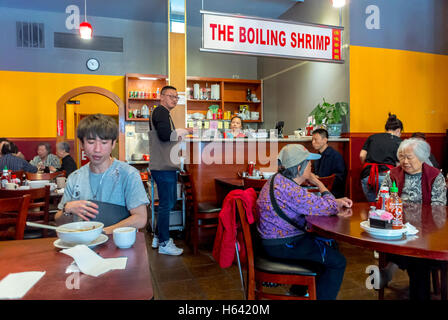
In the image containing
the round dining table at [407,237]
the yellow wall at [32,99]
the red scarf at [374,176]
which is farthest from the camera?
the yellow wall at [32,99]

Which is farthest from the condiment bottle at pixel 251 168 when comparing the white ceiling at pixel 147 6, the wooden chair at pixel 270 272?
the white ceiling at pixel 147 6

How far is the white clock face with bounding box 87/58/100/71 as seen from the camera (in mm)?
7414

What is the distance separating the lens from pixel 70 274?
112cm

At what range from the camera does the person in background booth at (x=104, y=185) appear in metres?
1.77

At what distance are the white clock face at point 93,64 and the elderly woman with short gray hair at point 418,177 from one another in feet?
22.3

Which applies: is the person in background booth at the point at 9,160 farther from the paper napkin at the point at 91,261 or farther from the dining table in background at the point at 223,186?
the paper napkin at the point at 91,261

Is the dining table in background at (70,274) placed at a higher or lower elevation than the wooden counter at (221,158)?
lower

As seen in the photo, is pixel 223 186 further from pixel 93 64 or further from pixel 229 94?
pixel 93 64

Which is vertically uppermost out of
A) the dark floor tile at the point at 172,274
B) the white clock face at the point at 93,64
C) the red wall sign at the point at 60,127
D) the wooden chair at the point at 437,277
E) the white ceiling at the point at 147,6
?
the white ceiling at the point at 147,6

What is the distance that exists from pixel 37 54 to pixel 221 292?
6.83 m

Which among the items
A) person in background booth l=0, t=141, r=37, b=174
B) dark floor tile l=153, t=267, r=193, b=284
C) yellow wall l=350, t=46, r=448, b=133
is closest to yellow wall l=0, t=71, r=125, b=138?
person in background booth l=0, t=141, r=37, b=174

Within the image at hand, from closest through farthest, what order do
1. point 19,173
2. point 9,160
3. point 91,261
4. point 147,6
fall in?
point 91,261, point 19,173, point 9,160, point 147,6

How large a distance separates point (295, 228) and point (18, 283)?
5.07 ft

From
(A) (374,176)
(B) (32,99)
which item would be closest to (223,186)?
(A) (374,176)
